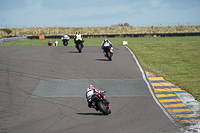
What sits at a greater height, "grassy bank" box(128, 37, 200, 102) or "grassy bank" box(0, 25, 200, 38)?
"grassy bank" box(0, 25, 200, 38)

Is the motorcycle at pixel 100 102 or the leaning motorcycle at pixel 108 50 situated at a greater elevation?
the leaning motorcycle at pixel 108 50

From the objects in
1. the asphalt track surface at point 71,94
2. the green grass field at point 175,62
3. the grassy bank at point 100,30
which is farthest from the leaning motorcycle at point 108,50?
the grassy bank at point 100,30

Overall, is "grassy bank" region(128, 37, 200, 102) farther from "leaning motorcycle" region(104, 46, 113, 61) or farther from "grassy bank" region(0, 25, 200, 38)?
"grassy bank" region(0, 25, 200, 38)

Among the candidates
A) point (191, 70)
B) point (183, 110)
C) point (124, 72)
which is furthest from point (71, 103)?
point (191, 70)

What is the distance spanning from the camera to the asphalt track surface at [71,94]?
33.5 ft

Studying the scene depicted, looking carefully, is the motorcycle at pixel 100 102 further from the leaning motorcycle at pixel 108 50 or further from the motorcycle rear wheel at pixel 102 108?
the leaning motorcycle at pixel 108 50

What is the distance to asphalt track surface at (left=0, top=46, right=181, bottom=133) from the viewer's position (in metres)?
10.2

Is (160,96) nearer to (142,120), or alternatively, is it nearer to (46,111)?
(142,120)

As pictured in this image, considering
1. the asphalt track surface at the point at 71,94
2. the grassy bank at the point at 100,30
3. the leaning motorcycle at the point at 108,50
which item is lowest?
the asphalt track surface at the point at 71,94

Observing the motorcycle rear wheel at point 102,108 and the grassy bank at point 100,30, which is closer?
the motorcycle rear wheel at point 102,108

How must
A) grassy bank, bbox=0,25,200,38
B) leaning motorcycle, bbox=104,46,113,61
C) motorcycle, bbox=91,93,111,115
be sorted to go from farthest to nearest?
grassy bank, bbox=0,25,200,38
leaning motorcycle, bbox=104,46,113,61
motorcycle, bbox=91,93,111,115

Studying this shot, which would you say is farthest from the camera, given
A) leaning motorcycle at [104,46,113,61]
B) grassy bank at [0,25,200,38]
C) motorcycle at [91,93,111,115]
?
grassy bank at [0,25,200,38]

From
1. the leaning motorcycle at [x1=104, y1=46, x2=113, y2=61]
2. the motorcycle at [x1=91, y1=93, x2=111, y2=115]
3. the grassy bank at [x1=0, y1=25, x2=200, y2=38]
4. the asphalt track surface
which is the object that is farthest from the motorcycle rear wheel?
the grassy bank at [x1=0, y1=25, x2=200, y2=38]

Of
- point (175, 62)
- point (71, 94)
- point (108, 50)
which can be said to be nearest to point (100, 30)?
point (175, 62)
